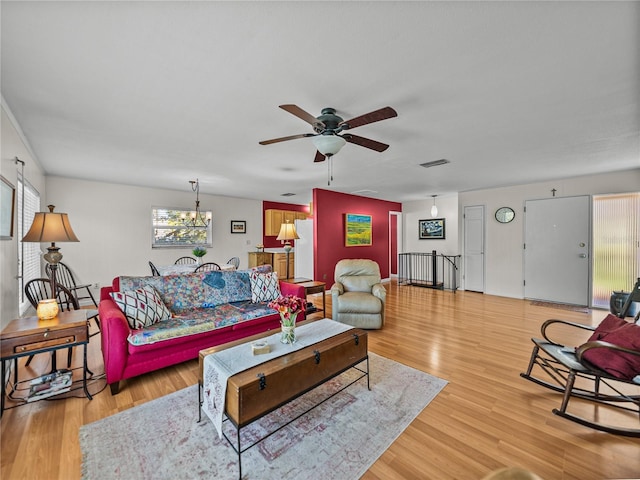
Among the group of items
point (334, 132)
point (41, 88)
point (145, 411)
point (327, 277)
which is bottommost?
point (145, 411)

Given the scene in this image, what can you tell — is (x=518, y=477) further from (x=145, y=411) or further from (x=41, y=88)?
(x=41, y=88)

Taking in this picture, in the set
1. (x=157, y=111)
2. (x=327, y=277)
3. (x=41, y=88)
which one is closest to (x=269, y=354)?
(x=157, y=111)

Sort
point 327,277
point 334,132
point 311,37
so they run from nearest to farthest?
point 311,37 → point 334,132 → point 327,277

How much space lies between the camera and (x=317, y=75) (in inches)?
73.1

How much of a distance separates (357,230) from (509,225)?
11.0ft

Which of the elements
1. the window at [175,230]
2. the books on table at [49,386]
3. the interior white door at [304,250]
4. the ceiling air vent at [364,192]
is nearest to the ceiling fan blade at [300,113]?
the books on table at [49,386]

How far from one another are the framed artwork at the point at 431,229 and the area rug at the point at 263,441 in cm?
609

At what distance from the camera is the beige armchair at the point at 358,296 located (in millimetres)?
3712

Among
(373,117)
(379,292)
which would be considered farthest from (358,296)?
(373,117)

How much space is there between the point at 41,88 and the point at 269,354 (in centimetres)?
262

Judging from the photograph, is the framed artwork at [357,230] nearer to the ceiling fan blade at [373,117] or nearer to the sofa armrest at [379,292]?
the sofa armrest at [379,292]

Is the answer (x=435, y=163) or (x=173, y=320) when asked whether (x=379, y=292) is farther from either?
(x=173, y=320)

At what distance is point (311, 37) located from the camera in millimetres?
1510

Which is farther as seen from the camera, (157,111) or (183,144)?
(183,144)
